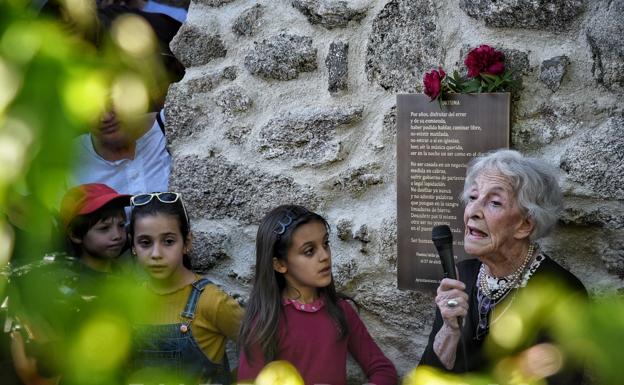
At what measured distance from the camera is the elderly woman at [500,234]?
245cm

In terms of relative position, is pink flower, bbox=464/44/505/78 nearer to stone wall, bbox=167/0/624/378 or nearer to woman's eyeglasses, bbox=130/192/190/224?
stone wall, bbox=167/0/624/378

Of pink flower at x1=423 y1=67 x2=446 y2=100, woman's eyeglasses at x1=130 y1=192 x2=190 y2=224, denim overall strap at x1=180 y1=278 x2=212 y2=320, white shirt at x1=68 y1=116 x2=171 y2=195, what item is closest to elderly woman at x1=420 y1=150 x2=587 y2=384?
pink flower at x1=423 y1=67 x2=446 y2=100

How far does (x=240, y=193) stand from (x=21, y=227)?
258 centimetres

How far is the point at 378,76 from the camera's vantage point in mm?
2941

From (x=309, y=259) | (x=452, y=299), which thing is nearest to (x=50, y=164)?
(x=452, y=299)

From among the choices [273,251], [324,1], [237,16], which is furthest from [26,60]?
[237,16]

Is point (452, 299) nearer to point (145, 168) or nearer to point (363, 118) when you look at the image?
point (363, 118)

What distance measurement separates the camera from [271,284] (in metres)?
2.80

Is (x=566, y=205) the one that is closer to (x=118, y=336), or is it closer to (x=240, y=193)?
(x=240, y=193)

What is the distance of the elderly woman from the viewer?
2451 millimetres

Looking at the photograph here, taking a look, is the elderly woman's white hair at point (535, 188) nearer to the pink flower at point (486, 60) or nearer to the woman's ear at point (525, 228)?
the woman's ear at point (525, 228)

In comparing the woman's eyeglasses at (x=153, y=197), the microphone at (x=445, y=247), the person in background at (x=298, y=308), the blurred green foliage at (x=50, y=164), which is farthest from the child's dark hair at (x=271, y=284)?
the blurred green foliage at (x=50, y=164)

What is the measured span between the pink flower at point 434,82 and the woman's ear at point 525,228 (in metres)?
0.56

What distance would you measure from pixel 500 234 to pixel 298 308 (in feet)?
2.49
